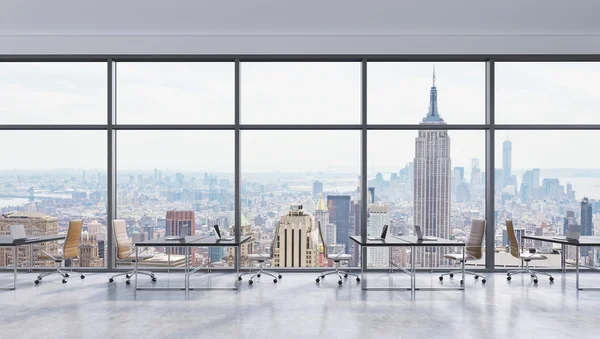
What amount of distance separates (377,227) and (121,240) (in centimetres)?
426

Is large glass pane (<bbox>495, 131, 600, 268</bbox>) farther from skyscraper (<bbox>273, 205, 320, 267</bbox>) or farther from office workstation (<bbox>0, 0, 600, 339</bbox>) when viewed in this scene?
skyscraper (<bbox>273, 205, 320, 267</bbox>)

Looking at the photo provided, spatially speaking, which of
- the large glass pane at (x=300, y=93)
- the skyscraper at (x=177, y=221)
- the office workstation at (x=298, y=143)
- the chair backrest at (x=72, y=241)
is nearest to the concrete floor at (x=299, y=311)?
the chair backrest at (x=72, y=241)

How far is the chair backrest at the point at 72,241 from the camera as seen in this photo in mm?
7180

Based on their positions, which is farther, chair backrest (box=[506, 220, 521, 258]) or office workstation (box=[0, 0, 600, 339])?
office workstation (box=[0, 0, 600, 339])

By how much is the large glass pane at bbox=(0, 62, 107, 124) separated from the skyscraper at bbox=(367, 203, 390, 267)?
16.5ft

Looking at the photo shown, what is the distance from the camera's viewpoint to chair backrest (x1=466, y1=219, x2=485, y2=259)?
720 cm

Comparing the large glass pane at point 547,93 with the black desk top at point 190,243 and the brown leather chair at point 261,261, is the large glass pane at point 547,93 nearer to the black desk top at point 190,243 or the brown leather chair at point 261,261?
the brown leather chair at point 261,261

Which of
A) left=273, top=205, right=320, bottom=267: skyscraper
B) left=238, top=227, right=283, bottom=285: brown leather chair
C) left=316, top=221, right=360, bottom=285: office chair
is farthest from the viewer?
left=273, top=205, right=320, bottom=267: skyscraper

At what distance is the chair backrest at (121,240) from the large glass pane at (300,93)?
8.79 ft
